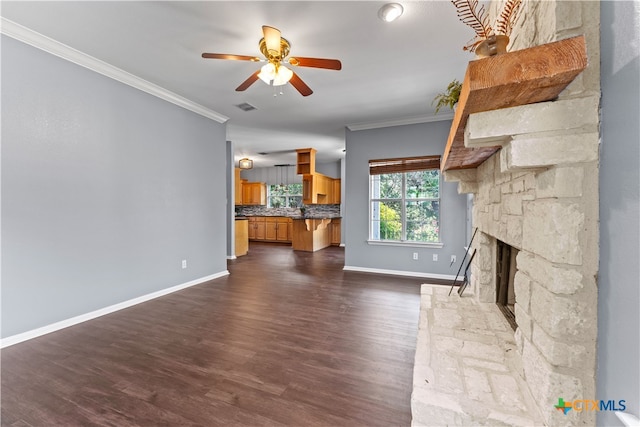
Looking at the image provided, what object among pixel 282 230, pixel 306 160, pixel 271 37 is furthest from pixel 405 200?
pixel 282 230

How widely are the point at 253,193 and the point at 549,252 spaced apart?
8957 mm

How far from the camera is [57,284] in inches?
100

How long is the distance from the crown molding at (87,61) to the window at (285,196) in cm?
553

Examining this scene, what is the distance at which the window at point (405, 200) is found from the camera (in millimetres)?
4488

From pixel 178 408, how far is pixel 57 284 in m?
2.07

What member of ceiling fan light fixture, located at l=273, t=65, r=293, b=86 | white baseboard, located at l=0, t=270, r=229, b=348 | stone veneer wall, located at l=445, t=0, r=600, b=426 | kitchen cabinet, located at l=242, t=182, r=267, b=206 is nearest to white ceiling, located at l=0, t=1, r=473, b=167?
ceiling fan light fixture, located at l=273, t=65, r=293, b=86

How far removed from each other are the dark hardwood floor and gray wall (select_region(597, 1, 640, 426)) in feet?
3.47

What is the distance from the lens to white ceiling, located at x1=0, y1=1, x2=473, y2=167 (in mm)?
2037

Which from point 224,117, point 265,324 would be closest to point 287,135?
point 224,117

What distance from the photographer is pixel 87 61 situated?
2719 mm

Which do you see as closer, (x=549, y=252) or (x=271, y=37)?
(x=549, y=252)

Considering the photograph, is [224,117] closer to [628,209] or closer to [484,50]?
[484,50]

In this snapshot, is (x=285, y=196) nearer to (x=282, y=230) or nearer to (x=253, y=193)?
(x=253, y=193)

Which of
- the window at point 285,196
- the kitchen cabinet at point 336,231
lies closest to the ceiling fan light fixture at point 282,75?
the kitchen cabinet at point 336,231
